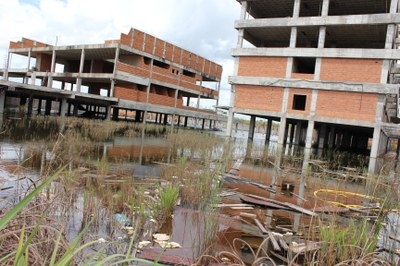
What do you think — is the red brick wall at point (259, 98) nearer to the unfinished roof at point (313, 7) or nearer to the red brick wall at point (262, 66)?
the red brick wall at point (262, 66)

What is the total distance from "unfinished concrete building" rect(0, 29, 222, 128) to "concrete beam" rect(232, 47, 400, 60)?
10032mm

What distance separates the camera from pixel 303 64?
30469 mm

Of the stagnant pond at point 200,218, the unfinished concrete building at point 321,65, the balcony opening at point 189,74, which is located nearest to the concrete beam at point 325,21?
the unfinished concrete building at point 321,65

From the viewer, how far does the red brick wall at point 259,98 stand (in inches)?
1051

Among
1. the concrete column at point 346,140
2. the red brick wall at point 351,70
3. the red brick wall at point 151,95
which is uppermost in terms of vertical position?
the red brick wall at point 351,70

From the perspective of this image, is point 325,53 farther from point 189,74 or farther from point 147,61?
point 189,74

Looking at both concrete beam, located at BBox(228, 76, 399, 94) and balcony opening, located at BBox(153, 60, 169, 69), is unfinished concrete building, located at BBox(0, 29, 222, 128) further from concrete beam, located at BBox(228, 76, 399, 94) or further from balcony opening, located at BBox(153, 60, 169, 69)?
concrete beam, located at BBox(228, 76, 399, 94)

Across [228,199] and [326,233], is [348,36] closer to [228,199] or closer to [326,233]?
[228,199]

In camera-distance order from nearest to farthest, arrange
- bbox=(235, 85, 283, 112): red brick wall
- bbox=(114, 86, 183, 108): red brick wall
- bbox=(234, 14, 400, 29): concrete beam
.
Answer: bbox=(234, 14, 400, 29): concrete beam, bbox=(235, 85, 283, 112): red brick wall, bbox=(114, 86, 183, 108): red brick wall

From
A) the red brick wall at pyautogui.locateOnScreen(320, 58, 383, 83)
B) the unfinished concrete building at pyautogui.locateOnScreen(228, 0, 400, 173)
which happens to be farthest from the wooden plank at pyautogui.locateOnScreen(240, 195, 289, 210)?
the red brick wall at pyautogui.locateOnScreen(320, 58, 383, 83)

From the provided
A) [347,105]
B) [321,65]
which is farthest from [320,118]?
[321,65]

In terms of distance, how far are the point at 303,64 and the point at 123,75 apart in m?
15.2

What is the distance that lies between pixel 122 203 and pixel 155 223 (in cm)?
78

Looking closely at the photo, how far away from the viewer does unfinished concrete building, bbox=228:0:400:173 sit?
76.1 feet
